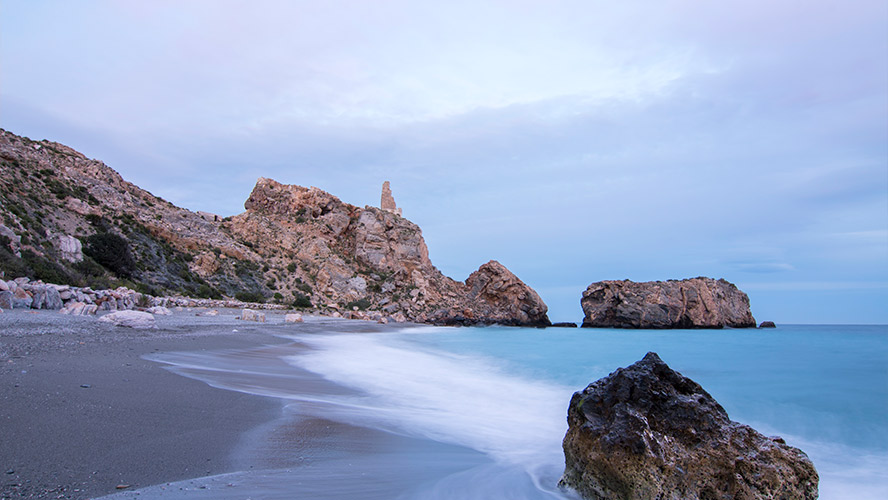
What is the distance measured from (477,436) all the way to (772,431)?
4203 millimetres

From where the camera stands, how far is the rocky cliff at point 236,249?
2040cm

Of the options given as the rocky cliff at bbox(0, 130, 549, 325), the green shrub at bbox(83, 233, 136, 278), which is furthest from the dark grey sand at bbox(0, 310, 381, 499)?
the green shrub at bbox(83, 233, 136, 278)

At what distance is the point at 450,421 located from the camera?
5.55 meters

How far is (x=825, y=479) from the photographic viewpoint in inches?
166

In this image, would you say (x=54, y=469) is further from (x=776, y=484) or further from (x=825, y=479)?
(x=825, y=479)

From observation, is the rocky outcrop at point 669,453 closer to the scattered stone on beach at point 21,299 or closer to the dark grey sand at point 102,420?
the dark grey sand at point 102,420

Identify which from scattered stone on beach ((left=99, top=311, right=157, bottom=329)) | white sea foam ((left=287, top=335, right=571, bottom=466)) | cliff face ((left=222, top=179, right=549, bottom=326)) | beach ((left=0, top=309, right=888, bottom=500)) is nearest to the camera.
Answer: beach ((left=0, top=309, right=888, bottom=500))

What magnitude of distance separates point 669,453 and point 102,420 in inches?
160

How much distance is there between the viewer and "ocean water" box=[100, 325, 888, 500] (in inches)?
123

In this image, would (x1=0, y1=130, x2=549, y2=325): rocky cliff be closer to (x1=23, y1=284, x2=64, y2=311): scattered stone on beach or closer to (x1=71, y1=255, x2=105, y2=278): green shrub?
(x1=71, y1=255, x2=105, y2=278): green shrub

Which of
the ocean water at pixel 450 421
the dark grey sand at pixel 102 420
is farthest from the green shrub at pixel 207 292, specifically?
the dark grey sand at pixel 102 420

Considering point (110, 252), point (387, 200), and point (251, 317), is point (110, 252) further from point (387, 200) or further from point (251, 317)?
point (387, 200)

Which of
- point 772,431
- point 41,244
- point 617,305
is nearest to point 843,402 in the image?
point 772,431

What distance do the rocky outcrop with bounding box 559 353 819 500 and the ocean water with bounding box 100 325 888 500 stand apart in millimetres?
503
